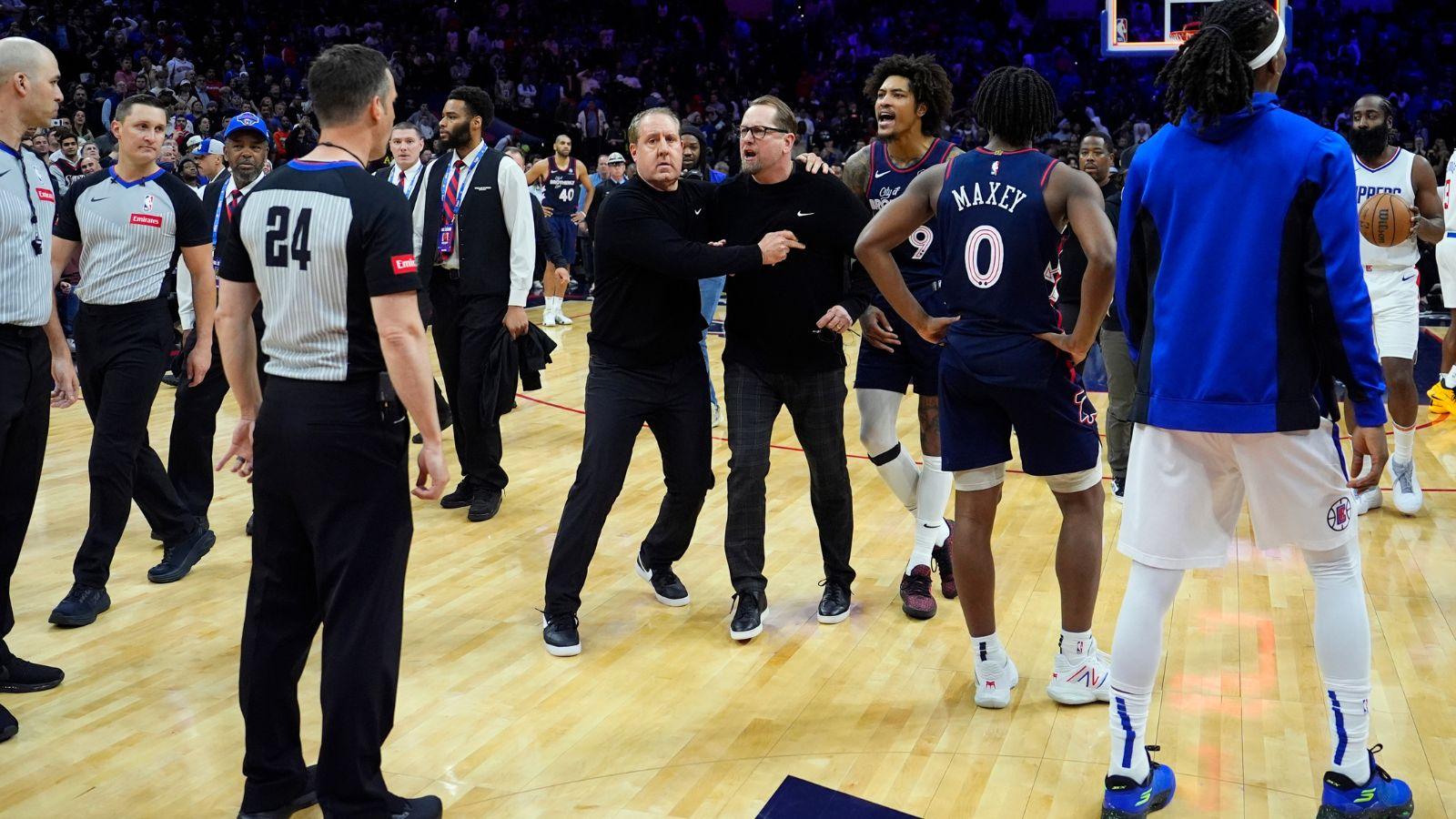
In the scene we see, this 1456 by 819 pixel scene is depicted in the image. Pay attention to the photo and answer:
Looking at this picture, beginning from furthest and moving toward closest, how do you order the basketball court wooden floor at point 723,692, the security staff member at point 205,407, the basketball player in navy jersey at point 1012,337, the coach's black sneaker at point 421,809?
the security staff member at point 205,407 → the basketball player in navy jersey at point 1012,337 → the basketball court wooden floor at point 723,692 → the coach's black sneaker at point 421,809

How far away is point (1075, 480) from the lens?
11.7 feet

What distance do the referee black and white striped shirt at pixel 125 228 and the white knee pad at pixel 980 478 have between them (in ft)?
9.95

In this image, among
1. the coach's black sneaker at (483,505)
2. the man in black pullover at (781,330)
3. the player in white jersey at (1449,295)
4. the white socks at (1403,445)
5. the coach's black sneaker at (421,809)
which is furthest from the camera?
the player in white jersey at (1449,295)

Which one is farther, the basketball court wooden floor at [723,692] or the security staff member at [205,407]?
the security staff member at [205,407]

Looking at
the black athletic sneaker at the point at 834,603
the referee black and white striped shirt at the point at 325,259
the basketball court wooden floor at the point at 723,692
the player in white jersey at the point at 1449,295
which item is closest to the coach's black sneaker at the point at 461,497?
the basketball court wooden floor at the point at 723,692

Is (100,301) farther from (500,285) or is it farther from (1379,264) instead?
(1379,264)

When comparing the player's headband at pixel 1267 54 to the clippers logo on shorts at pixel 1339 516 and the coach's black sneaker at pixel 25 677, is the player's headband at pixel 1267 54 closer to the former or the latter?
the clippers logo on shorts at pixel 1339 516

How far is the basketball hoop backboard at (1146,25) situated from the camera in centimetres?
702

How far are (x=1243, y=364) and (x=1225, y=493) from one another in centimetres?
33

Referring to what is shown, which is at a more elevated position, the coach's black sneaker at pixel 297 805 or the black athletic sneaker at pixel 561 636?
the coach's black sneaker at pixel 297 805

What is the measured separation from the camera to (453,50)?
21203mm

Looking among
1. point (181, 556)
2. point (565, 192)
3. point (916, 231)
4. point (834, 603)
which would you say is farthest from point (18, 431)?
point (565, 192)

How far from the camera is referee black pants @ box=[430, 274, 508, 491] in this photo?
19.4 feet

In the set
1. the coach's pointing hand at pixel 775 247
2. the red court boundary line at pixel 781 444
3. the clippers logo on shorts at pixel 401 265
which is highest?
the clippers logo on shorts at pixel 401 265
